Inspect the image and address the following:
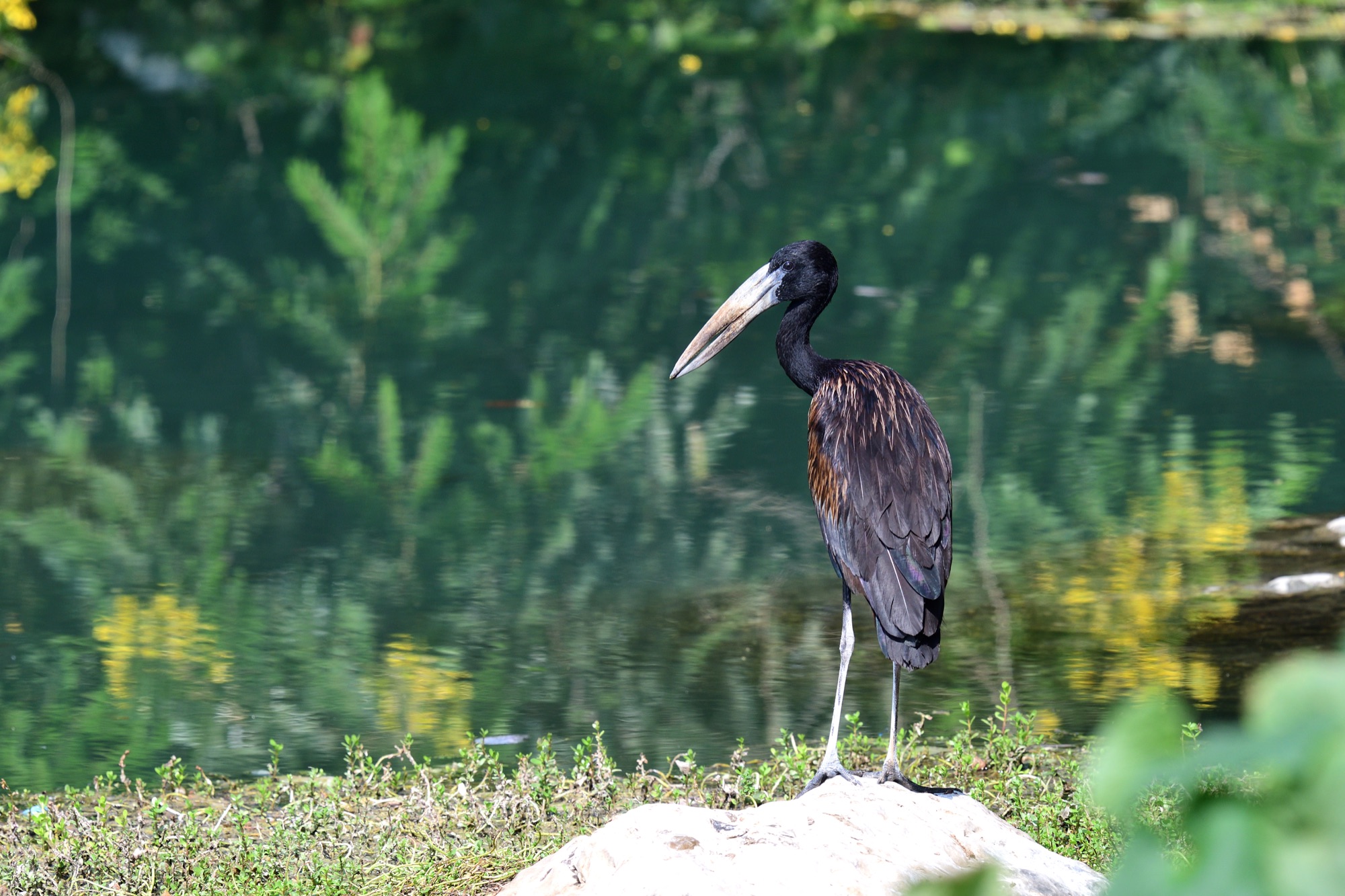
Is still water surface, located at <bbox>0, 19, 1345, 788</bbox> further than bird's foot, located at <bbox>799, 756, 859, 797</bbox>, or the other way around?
still water surface, located at <bbox>0, 19, 1345, 788</bbox>

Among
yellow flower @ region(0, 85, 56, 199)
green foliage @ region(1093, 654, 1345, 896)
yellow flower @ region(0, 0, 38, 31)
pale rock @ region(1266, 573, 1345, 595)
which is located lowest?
pale rock @ region(1266, 573, 1345, 595)

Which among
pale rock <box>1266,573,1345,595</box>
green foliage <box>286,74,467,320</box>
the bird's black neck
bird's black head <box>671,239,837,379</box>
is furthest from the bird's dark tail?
green foliage <box>286,74,467,320</box>

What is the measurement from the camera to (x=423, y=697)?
5430mm

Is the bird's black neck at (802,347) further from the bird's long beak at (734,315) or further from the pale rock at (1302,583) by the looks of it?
the pale rock at (1302,583)

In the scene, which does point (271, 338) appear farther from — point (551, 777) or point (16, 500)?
point (551, 777)

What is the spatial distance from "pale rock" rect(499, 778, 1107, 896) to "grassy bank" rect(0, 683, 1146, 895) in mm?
445

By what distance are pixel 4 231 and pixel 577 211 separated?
155 inches

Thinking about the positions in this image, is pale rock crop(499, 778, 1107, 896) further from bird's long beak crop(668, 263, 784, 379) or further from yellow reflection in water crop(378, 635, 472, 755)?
bird's long beak crop(668, 263, 784, 379)

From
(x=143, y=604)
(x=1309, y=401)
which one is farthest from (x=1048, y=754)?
(x=1309, y=401)

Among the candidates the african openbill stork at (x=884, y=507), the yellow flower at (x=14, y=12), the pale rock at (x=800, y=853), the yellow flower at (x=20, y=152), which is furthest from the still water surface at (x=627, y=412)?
the yellow flower at (x=14, y=12)

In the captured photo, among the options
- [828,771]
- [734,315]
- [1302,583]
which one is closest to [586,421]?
[734,315]

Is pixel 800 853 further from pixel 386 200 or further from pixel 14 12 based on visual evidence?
pixel 386 200

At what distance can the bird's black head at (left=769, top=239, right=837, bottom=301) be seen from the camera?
16.7 feet

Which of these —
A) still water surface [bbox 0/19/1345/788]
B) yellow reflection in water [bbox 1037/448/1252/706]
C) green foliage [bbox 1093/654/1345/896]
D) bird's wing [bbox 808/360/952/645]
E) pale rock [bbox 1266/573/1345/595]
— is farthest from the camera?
pale rock [bbox 1266/573/1345/595]
